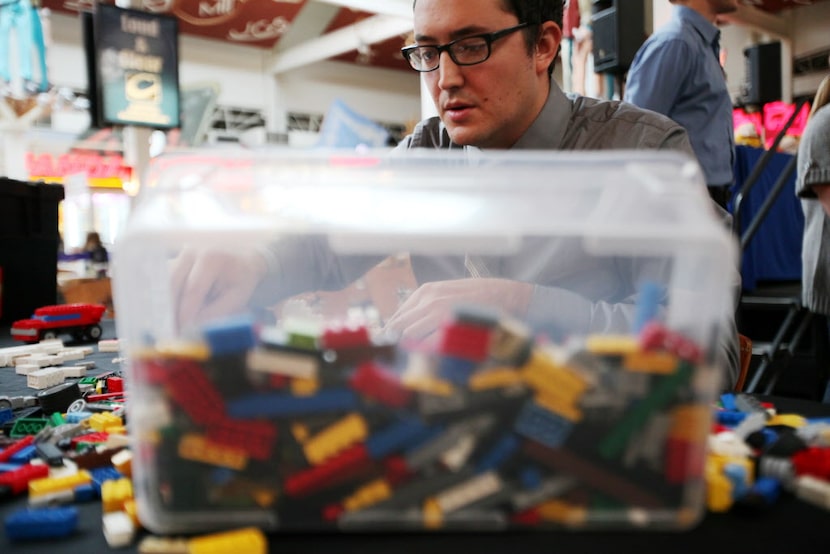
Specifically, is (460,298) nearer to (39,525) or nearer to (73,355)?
(39,525)

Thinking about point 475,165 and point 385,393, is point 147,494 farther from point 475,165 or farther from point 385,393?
point 475,165

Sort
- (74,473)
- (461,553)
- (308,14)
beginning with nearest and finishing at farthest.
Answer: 1. (461,553)
2. (74,473)
3. (308,14)

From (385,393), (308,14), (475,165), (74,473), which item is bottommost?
(74,473)

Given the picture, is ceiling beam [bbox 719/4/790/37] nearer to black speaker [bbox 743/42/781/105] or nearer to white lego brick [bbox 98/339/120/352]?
black speaker [bbox 743/42/781/105]

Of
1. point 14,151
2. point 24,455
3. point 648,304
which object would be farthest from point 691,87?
point 14,151

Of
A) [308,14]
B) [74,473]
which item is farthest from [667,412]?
[308,14]

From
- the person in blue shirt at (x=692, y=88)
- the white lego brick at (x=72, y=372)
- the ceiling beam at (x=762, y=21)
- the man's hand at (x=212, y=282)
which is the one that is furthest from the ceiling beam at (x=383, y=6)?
the man's hand at (x=212, y=282)

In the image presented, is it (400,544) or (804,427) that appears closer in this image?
(400,544)

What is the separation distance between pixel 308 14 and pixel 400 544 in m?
8.03

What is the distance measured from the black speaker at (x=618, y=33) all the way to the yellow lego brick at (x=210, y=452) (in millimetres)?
2561

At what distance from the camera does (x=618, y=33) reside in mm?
2574

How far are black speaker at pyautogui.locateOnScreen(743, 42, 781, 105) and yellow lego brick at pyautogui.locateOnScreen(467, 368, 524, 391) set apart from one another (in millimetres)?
4142

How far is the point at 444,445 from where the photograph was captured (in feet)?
1.36

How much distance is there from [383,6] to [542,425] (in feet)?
17.6
